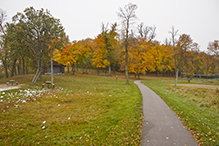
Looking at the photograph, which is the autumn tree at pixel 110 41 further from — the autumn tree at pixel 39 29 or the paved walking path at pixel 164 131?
the paved walking path at pixel 164 131

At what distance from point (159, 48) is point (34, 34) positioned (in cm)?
3798

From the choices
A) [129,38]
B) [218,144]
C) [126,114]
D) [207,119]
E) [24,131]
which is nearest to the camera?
[218,144]

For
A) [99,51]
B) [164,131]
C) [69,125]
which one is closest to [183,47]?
[164,131]

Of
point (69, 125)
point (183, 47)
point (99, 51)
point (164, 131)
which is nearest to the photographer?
point (164, 131)

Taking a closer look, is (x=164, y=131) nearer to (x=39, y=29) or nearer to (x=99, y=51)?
(x=39, y=29)

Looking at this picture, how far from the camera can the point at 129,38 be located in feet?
72.2

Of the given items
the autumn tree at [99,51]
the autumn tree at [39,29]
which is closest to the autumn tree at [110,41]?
the autumn tree at [99,51]

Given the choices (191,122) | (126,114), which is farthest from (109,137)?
(191,122)

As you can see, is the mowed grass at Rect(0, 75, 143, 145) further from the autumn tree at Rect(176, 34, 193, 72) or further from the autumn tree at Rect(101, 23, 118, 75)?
the autumn tree at Rect(101, 23, 118, 75)

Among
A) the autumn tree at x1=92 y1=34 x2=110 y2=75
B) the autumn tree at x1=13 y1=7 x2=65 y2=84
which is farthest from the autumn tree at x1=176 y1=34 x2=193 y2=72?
the autumn tree at x1=92 y1=34 x2=110 y2=75

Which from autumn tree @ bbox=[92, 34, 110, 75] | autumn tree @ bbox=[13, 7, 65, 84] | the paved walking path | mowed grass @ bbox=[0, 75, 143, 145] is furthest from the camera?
autumn tree @ bbox=[92, 34, 110, 75]

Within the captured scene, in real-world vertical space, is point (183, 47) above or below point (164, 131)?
above

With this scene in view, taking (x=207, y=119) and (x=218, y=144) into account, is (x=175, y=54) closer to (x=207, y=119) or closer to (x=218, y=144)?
(x=207, y=119)

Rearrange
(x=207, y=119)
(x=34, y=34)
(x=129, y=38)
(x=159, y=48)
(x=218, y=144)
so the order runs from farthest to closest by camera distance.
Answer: (x=159, y=48) < (x=129, y=38) < (x=34, y=34) < (x=207, y=119) < (x=218, y=144)
